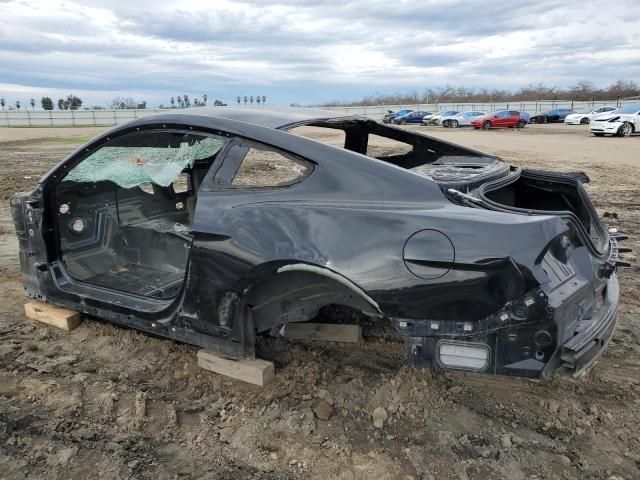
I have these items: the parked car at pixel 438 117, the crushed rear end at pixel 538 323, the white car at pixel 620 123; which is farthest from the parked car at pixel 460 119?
the crushed rear end at pixel 538 323

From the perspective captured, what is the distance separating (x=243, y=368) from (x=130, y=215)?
1.86m

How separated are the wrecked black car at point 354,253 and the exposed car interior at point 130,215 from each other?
0.11 feet

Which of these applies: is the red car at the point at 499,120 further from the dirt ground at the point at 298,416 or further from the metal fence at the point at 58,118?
the dirt ground at the point at 298,416

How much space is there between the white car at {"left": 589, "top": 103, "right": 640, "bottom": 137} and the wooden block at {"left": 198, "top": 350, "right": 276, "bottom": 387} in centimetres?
2599

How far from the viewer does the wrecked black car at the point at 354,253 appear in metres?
2.16

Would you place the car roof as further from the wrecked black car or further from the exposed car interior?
the exposed car interior

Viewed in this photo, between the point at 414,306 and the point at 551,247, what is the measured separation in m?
0.64

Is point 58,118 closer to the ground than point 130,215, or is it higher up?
closer to the ground

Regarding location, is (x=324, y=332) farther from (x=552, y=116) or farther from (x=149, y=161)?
(x=552, y=116)

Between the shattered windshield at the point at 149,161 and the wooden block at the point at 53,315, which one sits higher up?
the shattered windshield at the point at 149,161

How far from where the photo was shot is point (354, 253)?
2330 mm

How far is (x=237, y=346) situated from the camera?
2.74 meters

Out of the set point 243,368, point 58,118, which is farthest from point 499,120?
point 58,118

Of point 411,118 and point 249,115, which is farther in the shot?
point 411,118
